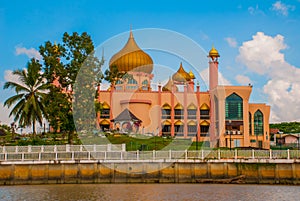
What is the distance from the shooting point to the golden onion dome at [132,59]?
53.3m

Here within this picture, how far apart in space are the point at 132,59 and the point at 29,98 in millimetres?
19599

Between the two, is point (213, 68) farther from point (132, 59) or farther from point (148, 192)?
point (148, 192)

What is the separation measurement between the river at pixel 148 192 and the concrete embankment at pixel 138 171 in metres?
1.19

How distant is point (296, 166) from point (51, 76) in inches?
746

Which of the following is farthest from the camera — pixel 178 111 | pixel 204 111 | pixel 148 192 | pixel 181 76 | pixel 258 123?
pixel 181 76

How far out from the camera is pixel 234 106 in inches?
1993

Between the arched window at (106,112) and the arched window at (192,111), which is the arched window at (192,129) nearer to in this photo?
the arched window at (192,111)

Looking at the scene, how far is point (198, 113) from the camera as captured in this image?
52719 millimetres

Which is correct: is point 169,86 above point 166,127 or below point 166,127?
above

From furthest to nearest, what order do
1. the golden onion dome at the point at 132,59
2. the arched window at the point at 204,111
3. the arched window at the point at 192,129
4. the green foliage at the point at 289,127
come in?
the green foliage at the point at 289,127 < the golden onion dome at the point at 132,59 < the arched window at the point at 204,111 < the arched window at the point at 192,129

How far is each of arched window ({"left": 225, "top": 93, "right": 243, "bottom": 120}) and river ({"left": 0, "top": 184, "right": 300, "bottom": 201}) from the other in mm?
25879

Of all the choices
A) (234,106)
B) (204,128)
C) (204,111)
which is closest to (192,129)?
(204,128)

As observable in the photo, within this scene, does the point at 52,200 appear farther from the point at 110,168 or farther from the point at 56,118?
the point at 56,118

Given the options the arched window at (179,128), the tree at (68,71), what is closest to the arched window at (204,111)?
the arched window at (179,128)
